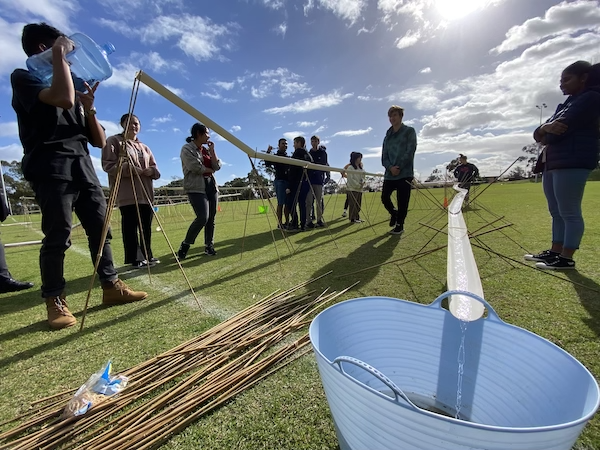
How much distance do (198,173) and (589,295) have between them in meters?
3.13

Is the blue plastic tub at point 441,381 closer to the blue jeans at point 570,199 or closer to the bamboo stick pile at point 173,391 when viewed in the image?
the bamboo stick pile at point 173,391

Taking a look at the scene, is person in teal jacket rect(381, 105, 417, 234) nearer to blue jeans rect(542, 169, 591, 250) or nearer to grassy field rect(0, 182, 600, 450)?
grassy field rect(0, 182, 600, 450)

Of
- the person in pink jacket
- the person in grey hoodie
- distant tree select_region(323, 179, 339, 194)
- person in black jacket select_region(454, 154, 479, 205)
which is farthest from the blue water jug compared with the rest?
person in black jacket select_region(454, 154, 479, 205)

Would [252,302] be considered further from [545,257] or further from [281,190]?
[281,190]

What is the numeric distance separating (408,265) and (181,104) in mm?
2114

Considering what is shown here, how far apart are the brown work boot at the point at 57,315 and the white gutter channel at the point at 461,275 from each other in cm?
195

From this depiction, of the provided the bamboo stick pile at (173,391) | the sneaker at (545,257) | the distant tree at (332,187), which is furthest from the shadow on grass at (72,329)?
the distant tree at (332,187)

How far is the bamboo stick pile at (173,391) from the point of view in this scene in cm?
87

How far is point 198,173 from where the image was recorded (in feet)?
9.57

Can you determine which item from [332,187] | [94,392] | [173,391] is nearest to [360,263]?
[173,391]

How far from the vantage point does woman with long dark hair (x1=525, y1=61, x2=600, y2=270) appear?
1.98m

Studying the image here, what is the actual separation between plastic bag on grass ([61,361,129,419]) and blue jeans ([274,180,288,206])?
3.84 metres

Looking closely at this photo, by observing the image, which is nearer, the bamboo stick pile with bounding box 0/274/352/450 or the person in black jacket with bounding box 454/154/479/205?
the bamboo stick pile with bounding box 0/274/352/450

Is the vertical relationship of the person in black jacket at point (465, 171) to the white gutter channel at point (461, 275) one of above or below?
above
